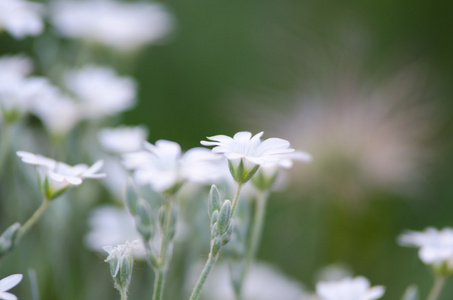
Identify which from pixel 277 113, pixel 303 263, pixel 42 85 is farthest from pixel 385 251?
pixel 42 85

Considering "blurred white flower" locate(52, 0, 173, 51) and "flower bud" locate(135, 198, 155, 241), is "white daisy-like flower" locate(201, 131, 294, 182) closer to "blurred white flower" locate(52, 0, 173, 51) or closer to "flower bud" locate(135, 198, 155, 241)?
"flower bud" locate(135, 198, 155, 241)

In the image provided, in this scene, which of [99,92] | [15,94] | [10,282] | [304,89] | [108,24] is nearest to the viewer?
[10,282]

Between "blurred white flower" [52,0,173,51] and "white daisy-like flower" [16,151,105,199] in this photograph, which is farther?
"blurred white flower" [52,0,173,51]

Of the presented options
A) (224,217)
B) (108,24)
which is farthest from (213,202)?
(108,24)

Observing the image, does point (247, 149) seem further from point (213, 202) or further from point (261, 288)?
point (261, 288)

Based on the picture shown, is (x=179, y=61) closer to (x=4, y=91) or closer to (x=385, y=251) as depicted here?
(x=385, y=251)

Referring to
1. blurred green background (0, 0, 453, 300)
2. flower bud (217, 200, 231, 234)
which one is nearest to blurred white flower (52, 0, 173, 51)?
blurred green background (0, 0, 453, 300)
